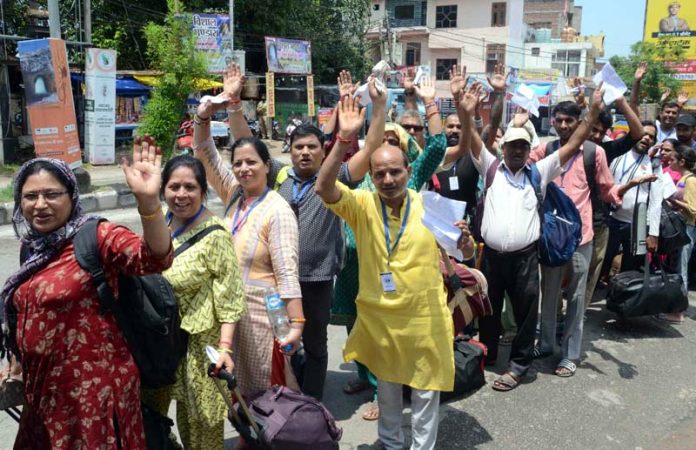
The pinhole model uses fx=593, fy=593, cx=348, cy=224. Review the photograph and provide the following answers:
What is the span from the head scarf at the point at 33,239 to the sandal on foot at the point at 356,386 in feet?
7.21

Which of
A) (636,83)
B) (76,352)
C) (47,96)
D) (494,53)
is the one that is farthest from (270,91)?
(494,53)

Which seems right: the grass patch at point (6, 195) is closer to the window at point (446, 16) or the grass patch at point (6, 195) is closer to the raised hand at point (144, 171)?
the raised hand at point (144, 171)

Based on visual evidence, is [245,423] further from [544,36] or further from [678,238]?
[544,36]

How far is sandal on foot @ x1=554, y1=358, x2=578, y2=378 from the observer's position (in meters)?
4.10

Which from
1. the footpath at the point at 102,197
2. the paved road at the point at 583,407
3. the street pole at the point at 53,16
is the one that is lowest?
the paved road at the point at 583,407

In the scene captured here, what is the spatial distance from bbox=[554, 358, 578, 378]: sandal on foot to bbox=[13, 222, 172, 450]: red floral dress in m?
3.05

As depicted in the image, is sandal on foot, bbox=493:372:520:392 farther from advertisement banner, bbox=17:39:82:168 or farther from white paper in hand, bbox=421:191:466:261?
advertisement banner, bbox=17:39:82:168

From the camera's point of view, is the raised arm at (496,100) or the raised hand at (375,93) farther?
the raised arm at (496,100)

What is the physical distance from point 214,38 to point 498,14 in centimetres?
2503

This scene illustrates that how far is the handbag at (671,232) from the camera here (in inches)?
200

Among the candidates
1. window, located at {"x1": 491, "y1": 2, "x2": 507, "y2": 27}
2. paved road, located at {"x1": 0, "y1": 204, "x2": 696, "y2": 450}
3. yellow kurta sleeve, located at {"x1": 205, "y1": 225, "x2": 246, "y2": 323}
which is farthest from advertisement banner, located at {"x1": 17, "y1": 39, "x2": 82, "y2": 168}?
window, located at {"x1": 491, "y1": 2, "x2": 507, "y2": 27}

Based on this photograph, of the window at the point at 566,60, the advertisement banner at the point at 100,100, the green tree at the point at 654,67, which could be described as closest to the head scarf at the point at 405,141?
the advertisement banner at the point at 100,100

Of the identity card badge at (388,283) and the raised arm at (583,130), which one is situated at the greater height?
the raised arm at (583,130)

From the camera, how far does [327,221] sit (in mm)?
3176
